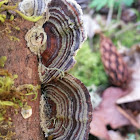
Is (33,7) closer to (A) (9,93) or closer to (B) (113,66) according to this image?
(A) (9,93)

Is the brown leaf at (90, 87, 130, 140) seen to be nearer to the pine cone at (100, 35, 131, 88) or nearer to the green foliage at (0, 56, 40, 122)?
the pine cone at (100, 35, 131, 88)

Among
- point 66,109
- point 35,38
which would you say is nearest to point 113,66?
point 66,109

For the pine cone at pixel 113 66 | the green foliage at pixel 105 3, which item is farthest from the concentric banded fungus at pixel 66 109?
the green foliage at pixel 105 3

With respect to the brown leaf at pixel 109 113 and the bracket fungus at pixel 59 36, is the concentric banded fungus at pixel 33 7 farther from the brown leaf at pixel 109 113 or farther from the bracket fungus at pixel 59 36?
the brown leaf at pixel 109 113

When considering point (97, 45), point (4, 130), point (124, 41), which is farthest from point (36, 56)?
point (124, 41)

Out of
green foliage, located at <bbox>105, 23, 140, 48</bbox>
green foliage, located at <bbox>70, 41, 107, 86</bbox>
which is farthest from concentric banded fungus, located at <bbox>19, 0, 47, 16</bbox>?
green foliage, located at <bbox>105, 23, 140, 48</bbox>
